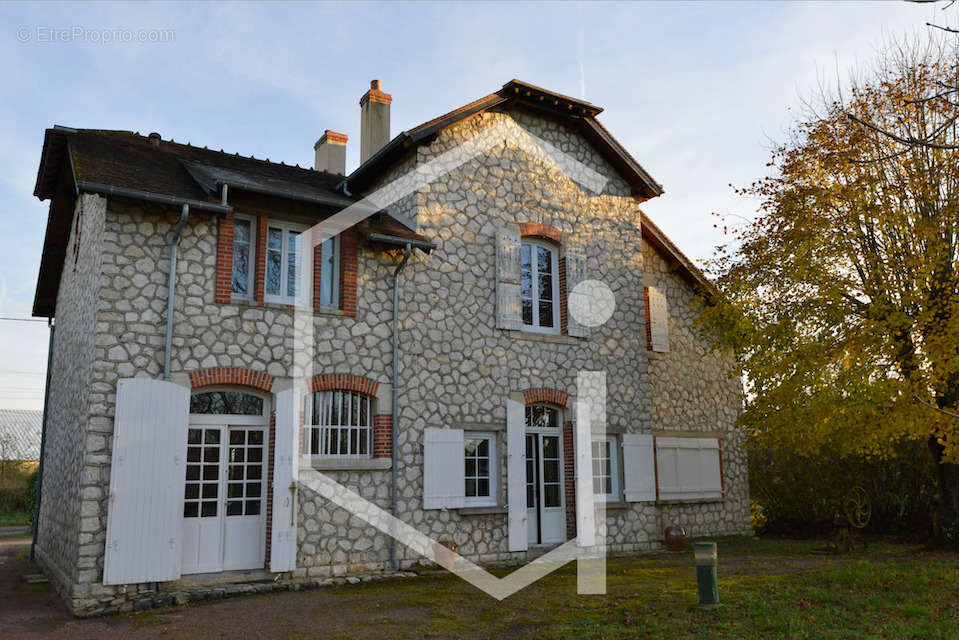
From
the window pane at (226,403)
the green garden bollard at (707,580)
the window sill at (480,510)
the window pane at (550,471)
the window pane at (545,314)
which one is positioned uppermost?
the window pane at (545,314)

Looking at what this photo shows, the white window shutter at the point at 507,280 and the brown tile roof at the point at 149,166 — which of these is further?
the white window shutter at the point at 507,280

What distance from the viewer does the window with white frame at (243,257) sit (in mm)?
9719

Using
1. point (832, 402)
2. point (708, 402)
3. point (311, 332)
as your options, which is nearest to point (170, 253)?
point (311, 332)

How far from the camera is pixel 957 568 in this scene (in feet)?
31.0

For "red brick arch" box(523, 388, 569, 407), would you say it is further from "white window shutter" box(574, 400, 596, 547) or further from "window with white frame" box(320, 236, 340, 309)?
"window with white frame" box(320, 236, 340, 309)

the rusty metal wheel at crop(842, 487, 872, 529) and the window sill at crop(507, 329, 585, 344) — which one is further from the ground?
the window sill at crop(507, 329, 585, 344)

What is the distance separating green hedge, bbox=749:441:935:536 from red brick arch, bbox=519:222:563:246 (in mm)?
7130

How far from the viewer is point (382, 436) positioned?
33.5ft

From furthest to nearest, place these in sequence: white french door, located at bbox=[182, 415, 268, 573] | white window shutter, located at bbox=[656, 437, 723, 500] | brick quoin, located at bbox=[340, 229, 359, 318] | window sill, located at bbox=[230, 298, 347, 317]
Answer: white window shutter, located at bbox=[656, 437, 723, 500], brick quoin, located at bbox=[340, 229, 359, 318], window sill, located at bbox=[230, 298, 347, 317], white french door, located at bbox=[182, 415, 268, 573]

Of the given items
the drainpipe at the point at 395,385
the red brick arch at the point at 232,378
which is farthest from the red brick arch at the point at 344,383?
the red brick arch at the point at 232,378

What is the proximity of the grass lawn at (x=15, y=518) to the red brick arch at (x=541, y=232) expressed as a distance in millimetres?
16999

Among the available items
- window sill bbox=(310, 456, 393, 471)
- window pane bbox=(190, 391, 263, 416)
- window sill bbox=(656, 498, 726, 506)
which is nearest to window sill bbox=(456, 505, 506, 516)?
window sill bbox=(310, 456, 393, 471)

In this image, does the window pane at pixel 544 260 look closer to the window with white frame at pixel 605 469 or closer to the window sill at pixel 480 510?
the window with white frame at pixel 605 469

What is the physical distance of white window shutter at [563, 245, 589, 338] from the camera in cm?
1224
